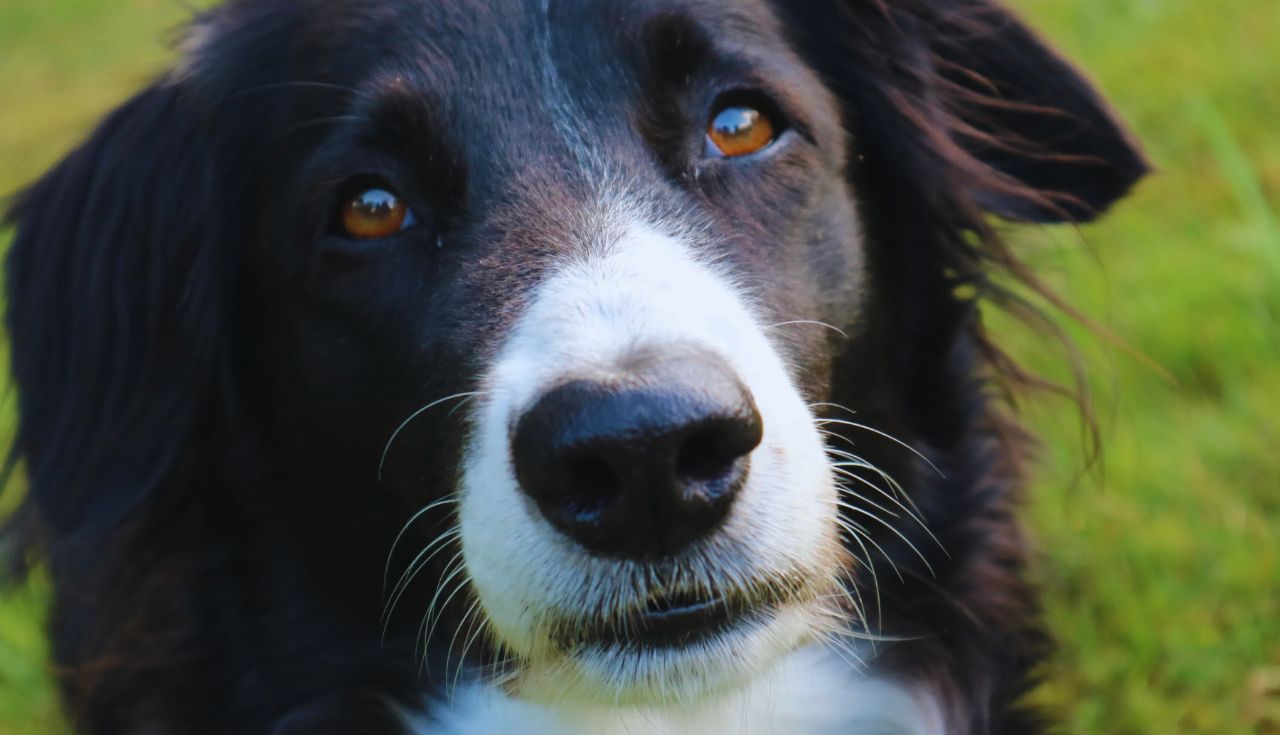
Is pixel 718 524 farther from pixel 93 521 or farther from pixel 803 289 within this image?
pixel 93 521

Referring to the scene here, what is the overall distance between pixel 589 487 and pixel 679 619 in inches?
11.5

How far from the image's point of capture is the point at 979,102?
9.28 ft

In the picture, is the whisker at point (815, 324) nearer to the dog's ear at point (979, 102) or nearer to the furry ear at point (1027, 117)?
the dog's ear at point (979, 102)

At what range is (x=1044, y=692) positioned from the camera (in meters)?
3.14

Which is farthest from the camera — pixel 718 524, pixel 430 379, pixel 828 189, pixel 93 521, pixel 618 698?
pixel 93 521

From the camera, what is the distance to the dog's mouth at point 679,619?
79.9 inches

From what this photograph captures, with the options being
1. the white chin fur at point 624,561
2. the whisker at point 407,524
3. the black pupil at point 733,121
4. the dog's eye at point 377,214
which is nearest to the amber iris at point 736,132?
the black pupil at point 733,121

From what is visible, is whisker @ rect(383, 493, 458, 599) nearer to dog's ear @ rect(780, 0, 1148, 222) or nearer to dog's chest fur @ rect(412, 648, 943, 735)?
dog's chest fur @ rect(412, 648, 943, 735)

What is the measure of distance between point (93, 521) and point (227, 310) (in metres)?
0.50

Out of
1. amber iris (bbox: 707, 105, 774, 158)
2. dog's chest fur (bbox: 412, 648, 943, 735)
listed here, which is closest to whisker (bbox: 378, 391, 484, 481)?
dog's chest fur (bbox: 412, 648, 943, 735)

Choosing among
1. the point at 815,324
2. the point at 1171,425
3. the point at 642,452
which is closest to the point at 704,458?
the point at 642,452

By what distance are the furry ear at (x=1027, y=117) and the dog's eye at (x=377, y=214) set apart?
1.15 m

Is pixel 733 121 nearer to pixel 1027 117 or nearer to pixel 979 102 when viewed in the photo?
pixel 979 102

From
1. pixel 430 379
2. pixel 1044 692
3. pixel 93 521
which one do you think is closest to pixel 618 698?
pixel 430 379
